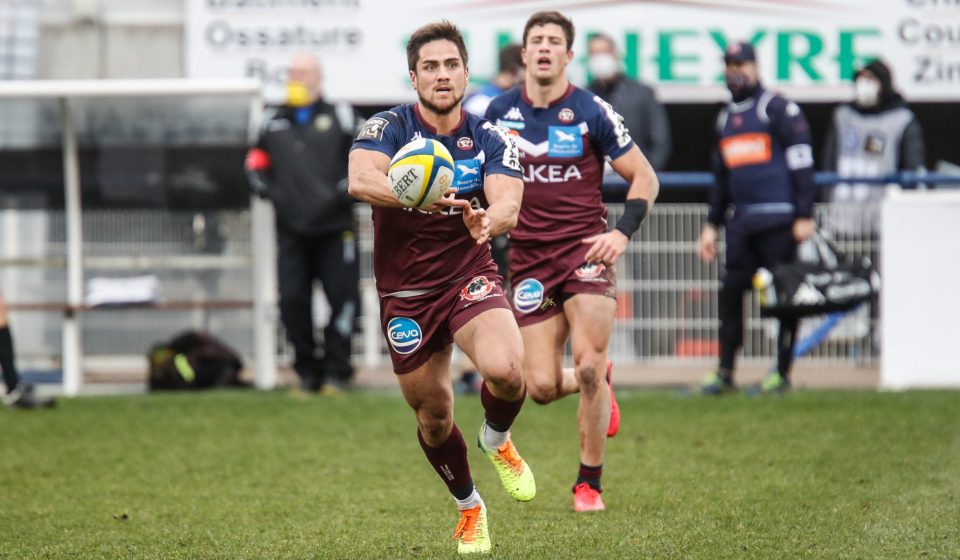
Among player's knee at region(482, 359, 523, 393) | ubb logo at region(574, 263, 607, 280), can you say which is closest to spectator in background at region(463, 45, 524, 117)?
ubb logo at region(574, 263, 607, 280)

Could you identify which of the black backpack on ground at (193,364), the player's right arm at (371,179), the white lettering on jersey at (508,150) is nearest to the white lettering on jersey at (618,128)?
the white lettering on jersey at (508,150)

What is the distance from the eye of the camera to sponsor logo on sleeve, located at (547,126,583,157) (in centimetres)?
789

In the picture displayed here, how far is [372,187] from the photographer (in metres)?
6.22

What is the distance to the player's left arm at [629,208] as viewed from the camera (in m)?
7.47

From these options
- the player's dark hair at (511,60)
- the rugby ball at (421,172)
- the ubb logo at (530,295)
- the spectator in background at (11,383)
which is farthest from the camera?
the player's dark hair at (511,60)

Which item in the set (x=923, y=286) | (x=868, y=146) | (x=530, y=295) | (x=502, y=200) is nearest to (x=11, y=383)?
(x=530, y=295)

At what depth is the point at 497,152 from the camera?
21.4 feet

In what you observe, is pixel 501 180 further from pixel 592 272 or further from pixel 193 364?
pixel 193 364

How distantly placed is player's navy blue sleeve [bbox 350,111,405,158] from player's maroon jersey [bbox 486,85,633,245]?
4.95 ft

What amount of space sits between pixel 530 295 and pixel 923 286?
5.43 metres

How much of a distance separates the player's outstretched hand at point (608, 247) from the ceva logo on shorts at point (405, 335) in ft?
4.22

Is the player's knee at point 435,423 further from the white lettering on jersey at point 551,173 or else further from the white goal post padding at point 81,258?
the white goal post padding at point 81,258

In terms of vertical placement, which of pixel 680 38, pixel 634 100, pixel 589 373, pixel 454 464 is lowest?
pixel 454 464

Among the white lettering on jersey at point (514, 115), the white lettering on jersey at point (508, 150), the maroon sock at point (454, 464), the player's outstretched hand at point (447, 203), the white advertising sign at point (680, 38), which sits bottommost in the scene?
the maroon sock at point (454, 464)
